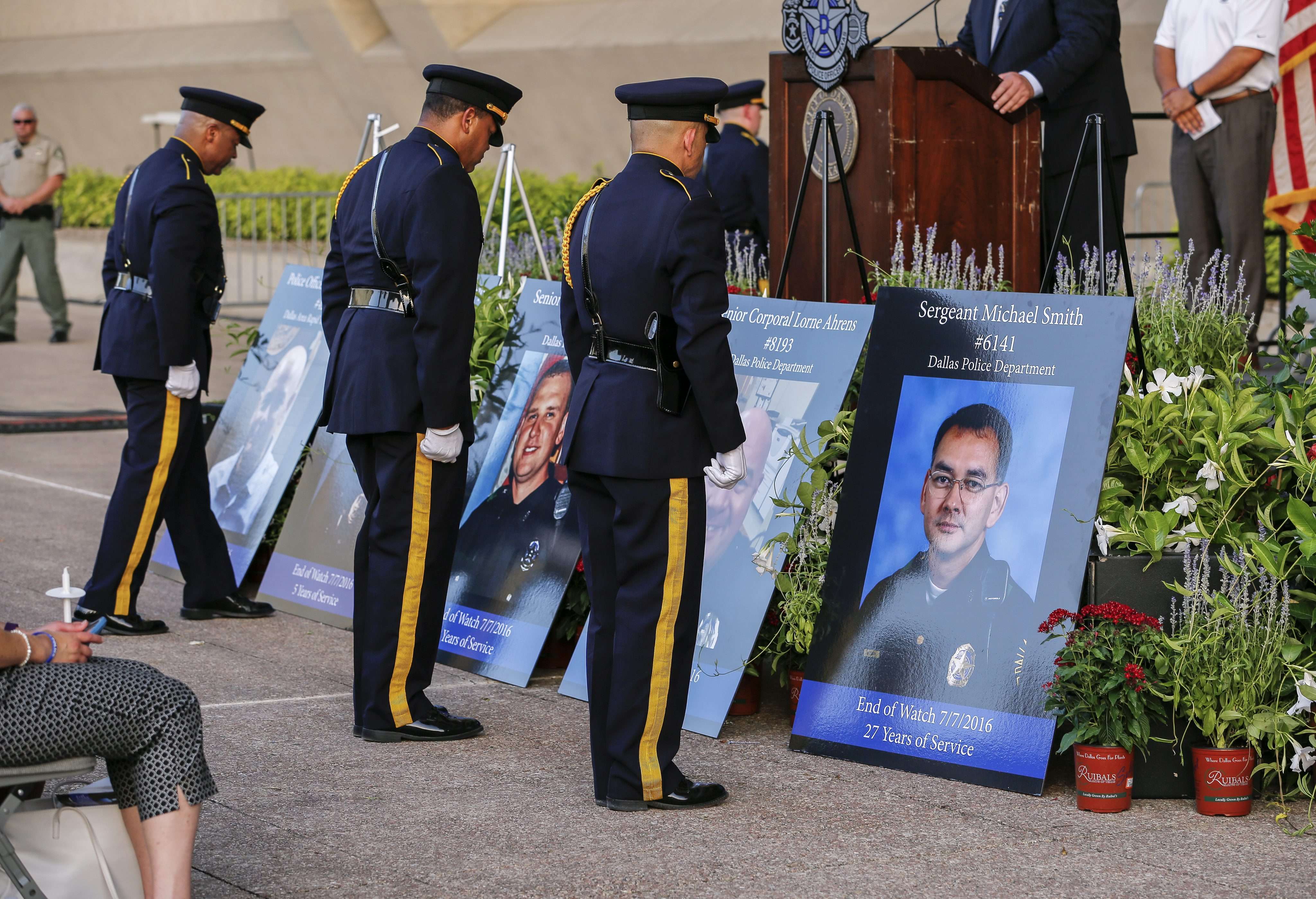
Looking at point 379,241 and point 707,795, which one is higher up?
point 379,241

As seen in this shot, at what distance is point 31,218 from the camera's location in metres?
15.6

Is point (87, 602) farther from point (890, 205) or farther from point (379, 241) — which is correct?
point (890, 205)

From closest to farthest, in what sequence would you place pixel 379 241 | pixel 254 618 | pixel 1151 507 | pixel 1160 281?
1. pixel 1151 507
2. pixel 379 241
3. pixel 1160 281
4. pixel 254 618

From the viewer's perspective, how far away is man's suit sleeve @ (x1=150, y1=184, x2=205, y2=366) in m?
6.12

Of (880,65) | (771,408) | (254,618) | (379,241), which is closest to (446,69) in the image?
(379,241)

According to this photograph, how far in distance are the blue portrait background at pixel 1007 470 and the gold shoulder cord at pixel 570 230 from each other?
1116 millimetres

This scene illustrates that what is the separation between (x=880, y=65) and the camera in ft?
19.6

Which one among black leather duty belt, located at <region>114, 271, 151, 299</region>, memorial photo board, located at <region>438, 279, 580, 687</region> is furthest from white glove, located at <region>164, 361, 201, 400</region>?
memorial photo board, located at <region>438, 279, 580, 687</region>

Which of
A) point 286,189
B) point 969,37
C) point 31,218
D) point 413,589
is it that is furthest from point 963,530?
point 286,189

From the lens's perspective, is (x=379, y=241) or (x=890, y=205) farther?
(x=890, y=205)

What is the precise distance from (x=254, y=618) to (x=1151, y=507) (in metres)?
3.60

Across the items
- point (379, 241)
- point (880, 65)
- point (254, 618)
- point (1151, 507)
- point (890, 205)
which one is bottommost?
point (254, 618)

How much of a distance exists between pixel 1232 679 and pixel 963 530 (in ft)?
2.76

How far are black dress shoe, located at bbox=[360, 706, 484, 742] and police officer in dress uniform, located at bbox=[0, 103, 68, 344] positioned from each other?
11.8 meters
